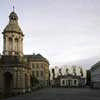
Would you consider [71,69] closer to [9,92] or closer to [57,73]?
[57,73]

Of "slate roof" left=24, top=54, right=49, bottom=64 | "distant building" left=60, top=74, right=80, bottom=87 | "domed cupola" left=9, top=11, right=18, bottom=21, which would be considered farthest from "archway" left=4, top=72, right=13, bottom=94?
"distant building" left=60, top=74, right=80, bottom=87

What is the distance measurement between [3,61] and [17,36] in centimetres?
717

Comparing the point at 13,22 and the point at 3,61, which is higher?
the point at 13,22

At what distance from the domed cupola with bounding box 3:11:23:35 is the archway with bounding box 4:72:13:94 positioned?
1036 centimetres

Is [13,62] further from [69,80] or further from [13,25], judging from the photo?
[69,80]

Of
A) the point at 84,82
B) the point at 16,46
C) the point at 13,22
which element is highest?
the point at 13,22

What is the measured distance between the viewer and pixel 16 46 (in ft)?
172

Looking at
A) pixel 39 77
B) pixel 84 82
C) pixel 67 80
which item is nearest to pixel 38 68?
pixel 39 77

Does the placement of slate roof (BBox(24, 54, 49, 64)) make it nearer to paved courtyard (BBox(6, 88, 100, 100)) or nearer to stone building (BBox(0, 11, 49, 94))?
paved courtyard (BBox(6, 88, 100, 100))

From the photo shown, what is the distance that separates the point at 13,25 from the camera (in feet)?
177

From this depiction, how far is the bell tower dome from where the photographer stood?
169 feet

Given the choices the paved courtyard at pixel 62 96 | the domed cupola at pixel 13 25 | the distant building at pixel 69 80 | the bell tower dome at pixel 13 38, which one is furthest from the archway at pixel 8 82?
the distant building at pixel 69 80

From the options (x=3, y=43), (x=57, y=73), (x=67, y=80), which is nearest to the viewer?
(x=3, y=43)

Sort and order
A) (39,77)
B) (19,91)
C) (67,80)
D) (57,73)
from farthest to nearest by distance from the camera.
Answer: (57,73)
(67,80)
(39,77)
(19,91)
